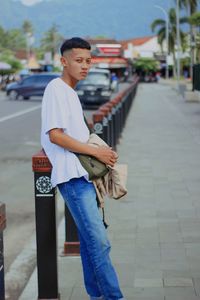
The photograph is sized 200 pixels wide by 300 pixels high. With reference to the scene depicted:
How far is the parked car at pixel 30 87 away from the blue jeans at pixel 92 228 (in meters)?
32.9

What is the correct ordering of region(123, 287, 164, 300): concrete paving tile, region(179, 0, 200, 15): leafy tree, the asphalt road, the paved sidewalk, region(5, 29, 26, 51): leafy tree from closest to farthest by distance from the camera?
region(123, 287, 164, 300): concrete paving tile → the paved sidewalk → the asphalt road → region(179, 0, 200, 15): leafy tree → region(5, 29, 26, 51): leafy tree

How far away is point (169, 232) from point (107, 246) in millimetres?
2690

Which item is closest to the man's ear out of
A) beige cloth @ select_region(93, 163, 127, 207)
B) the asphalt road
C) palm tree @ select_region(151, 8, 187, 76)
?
beige cloth @ select_region(93, 163, 127, 207)

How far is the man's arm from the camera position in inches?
147

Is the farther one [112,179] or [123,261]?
[123,261]

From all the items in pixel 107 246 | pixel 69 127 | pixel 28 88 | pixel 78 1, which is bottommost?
pixel 28 88

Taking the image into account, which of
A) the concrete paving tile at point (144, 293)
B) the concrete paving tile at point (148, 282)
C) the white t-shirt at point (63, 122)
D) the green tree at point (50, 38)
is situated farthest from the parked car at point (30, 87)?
the green tree at point (50, 38)

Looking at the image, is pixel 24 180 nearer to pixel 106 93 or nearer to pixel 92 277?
pixel 92 277

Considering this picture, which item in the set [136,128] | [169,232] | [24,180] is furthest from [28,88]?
[169,232]

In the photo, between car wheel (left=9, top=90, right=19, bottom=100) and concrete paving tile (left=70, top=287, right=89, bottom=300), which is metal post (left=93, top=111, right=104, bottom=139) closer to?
concrete paving tile (left=70, top=287, right=89, bottom=300)

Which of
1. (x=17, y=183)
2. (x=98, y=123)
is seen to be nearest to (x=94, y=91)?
(x=17, y=183)

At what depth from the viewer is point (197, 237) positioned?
6.29 metres

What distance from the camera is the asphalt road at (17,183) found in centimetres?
689

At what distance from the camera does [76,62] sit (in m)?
3.90
